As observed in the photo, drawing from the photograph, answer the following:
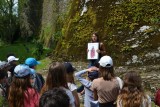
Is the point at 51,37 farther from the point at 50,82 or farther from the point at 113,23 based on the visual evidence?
the point at 50,82

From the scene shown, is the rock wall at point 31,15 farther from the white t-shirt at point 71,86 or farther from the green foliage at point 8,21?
the white t-shirt at point 71,86

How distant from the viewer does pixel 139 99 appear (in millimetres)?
5480

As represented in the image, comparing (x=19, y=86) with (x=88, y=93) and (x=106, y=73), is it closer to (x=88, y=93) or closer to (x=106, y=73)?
(x=106, y=73)

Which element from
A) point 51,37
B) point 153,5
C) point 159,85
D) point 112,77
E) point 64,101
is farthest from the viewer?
point 51,37

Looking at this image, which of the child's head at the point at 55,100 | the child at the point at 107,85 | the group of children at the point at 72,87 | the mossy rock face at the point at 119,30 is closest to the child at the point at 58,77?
the group of children at the point at 72,87

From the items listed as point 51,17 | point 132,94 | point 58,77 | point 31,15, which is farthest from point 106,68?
point 31,15

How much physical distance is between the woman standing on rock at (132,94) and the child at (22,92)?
44.8 inches

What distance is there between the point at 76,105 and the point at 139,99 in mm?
873

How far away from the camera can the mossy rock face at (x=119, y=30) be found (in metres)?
11.8

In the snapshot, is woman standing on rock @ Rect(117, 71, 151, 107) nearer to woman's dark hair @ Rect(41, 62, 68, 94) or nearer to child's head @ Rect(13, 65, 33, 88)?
woman's dark hair @ Rect(41, 62, 68, 94)

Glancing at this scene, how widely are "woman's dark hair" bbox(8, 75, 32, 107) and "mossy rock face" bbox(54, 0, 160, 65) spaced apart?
20.5 ft

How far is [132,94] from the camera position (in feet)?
18.2

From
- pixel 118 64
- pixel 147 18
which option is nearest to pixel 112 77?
pixel 118 64

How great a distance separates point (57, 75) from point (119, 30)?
7.30 meters
